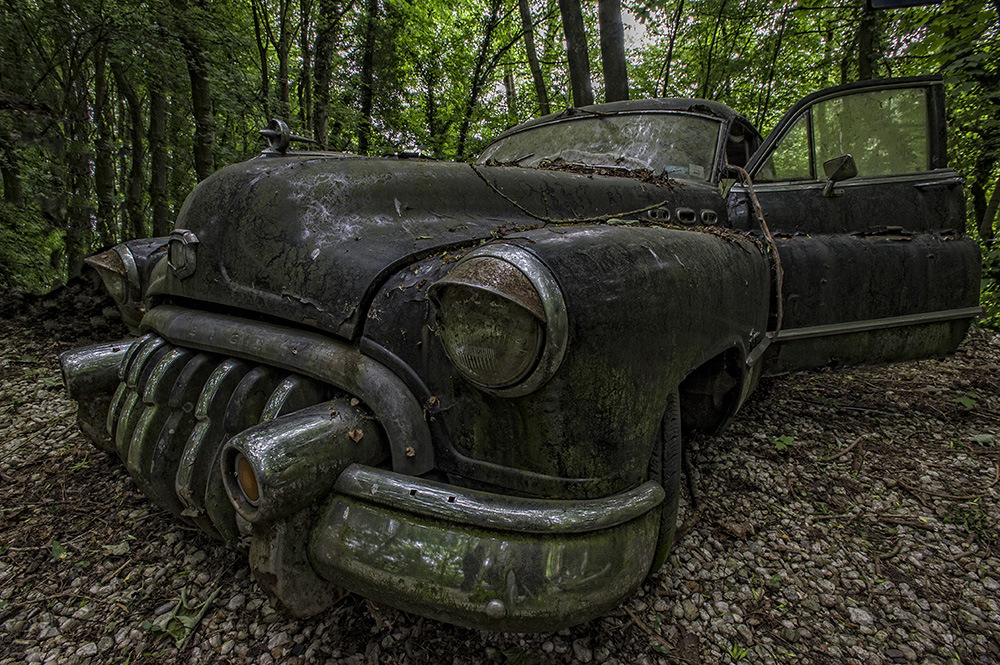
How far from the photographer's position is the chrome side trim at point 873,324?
8.62 feet

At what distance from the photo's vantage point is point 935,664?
1.45m

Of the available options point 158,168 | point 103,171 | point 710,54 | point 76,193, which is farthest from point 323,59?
point 710,54

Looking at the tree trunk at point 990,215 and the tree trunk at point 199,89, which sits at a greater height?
the tree trunk at point 199,89

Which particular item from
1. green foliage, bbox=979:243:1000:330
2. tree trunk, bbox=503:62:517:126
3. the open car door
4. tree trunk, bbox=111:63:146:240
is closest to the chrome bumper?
the open car door

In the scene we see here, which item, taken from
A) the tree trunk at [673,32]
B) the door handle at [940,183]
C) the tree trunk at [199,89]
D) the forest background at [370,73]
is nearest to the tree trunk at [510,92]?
the forest background at [370,73]

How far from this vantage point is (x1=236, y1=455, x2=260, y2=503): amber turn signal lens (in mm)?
1199

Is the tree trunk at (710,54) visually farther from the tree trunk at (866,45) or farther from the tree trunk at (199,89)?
the tree trunk at (199,89)

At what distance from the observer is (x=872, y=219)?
293 cm

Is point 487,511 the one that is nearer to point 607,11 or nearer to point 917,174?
point 917,174

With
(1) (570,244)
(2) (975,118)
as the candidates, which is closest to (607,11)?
(2) (975,118)

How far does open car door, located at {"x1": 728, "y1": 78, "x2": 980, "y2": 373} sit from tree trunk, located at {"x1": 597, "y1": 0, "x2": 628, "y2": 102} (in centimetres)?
422

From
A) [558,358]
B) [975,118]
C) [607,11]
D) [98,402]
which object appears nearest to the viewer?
[558,358]

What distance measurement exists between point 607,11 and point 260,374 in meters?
7.07

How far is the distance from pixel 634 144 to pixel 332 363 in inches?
93.0
